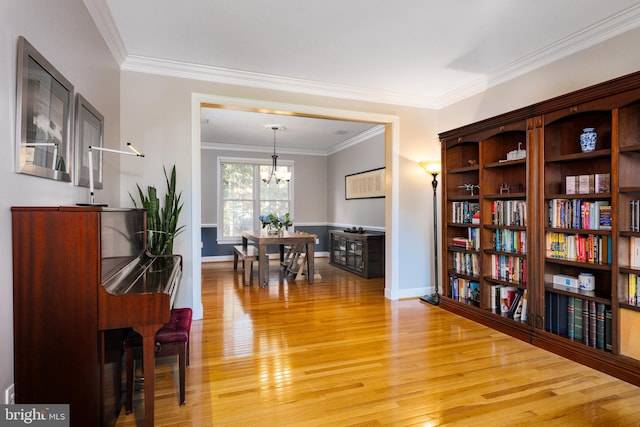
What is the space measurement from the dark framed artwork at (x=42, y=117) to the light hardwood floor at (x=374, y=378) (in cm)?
144

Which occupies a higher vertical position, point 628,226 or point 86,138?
point 86,138

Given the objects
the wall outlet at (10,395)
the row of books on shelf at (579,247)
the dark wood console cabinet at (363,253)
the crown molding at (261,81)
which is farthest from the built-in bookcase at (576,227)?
the wall outlet at (10,395)

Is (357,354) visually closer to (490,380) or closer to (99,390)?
(490,380)

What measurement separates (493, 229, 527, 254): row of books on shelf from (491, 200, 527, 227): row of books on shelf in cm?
9

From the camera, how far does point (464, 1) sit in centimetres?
247

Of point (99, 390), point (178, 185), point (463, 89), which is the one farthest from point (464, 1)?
point (99, 390)

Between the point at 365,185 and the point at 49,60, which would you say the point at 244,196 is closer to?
the point at 365,185

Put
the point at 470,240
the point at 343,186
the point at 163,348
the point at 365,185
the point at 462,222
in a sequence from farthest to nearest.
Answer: the point at 343,186 < the point at 365,185 < the point at 462,222 < the point at 470,240 < the point at 163,348

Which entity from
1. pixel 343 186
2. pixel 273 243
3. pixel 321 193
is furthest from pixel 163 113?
pixel 321 193

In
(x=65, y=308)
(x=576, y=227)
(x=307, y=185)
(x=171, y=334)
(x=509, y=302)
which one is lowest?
(x=509, y=302)

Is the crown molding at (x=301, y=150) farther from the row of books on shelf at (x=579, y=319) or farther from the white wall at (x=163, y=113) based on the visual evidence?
the row of books on shelf at (x=579, y=319)

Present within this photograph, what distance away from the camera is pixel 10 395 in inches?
59.1

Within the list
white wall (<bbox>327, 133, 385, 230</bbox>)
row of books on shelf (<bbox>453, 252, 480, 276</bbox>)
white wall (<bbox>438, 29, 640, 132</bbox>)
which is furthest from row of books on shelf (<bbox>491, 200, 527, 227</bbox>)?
white wall (<bbox>327, 133, 385, 230</bbox>)

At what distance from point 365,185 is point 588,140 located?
161 inches
